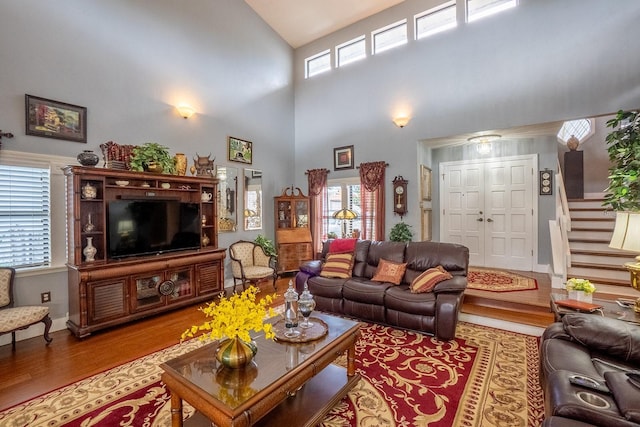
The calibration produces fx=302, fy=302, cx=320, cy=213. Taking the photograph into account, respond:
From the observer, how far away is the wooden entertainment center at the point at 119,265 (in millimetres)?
3457

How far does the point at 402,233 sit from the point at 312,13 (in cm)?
475

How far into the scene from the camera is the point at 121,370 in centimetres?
268

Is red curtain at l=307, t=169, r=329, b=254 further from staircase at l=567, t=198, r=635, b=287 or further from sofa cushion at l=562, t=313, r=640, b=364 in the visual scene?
sofa cushion at l=562, t=313, r=640, b=364

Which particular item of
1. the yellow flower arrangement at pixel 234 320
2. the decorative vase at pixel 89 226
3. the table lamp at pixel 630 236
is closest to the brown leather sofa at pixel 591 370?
the table lamp at pixel 630 236

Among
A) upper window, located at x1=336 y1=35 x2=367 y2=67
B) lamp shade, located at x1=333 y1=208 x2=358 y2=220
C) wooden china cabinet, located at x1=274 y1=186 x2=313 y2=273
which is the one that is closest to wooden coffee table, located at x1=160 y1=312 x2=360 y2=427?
lamp shade, located at x1=333 y1=208 x2=358 y2=220

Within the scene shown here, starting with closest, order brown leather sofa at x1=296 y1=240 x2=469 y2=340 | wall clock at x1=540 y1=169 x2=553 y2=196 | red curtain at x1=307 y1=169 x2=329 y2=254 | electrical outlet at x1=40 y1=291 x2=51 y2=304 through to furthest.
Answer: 1. brown leather sofa at x1=296 y1=240 x2=469 y2=340
2. electrical outlet at x1=40 y1=291 x2=51 y2=304
3. wall clock at x1=540 y1=169 x2=553 y2=196
4. red curtain at x1=307 y1=169 x2=329 y2=254

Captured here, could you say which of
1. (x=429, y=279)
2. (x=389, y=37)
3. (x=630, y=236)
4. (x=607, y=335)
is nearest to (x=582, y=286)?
(x=630, y=236)

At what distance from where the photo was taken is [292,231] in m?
6.30

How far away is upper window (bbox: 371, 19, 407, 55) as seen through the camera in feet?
18.9

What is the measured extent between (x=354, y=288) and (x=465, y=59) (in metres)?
4.25

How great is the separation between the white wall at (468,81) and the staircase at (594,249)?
133 cm

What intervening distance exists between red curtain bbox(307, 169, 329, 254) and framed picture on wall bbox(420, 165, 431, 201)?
6.48ft

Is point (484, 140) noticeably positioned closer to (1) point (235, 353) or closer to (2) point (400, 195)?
(2) point (400, 195)

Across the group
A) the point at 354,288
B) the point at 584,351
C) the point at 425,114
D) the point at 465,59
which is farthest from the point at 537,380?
the point at 465,59
